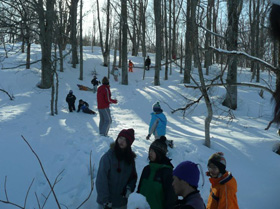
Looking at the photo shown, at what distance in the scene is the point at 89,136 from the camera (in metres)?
6.58

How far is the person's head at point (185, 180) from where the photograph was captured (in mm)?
2078

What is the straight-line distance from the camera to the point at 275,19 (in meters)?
1.10

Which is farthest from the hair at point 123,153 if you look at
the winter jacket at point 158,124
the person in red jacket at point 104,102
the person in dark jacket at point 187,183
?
the person in red jacket at point 104,102

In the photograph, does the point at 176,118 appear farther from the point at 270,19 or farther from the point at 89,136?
the point at 270,19

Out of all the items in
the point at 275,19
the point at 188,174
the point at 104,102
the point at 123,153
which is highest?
the point at 275,19

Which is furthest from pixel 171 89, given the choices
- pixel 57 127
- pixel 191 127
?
pixel 57 127

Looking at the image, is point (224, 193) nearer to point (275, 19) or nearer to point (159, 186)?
point (159, 186)

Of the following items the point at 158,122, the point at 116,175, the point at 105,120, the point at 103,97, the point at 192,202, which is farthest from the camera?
the point at 105,120

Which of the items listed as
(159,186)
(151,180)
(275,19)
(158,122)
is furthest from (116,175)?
(158,122)

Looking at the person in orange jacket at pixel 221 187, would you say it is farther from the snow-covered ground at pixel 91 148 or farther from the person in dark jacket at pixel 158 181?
the snow-covered ground at pixel 91 148

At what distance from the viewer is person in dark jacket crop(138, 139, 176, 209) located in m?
2.74

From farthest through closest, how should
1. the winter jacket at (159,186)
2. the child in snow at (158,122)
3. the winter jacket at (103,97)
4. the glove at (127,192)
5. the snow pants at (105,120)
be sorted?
1. the snow pants at (105,120)
2. the winter jacket at (103,97)
3. the child in snow at (158,122)
4. the glove at (127,192)
5. the winter jacket at (159,186)

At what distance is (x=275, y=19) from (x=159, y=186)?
232 cm

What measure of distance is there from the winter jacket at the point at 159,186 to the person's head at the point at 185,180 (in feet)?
2.13
